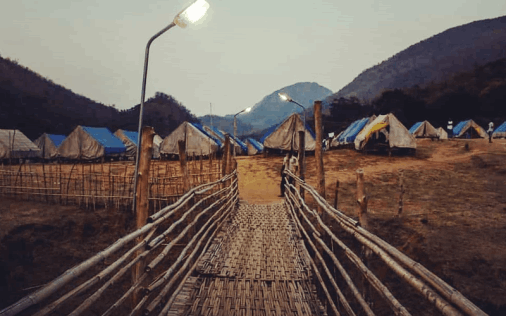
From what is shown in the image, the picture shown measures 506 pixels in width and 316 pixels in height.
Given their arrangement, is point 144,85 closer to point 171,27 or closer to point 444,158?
point 171,27

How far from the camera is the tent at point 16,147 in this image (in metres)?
23.9

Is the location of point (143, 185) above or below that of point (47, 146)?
below

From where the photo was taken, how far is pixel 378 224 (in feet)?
29.3

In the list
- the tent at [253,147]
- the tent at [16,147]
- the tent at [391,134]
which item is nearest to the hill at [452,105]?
the tent at [253,147]

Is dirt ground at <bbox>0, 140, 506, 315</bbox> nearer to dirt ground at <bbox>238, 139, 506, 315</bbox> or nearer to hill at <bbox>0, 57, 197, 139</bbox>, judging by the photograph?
dirt ground at <bbox>238, 139, 506, 315</bbox>

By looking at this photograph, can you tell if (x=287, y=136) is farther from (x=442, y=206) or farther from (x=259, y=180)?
(x=442, y=206)

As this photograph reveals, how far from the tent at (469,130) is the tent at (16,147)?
4920cm

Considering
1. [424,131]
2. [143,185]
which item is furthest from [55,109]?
[143,185]

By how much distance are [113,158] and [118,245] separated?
2972 centimetres

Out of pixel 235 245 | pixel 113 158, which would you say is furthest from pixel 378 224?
pixel 113 158

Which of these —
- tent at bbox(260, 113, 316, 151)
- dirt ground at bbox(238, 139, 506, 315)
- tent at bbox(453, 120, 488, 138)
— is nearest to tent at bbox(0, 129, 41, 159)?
dirt ground at bbox(238, 139, 506, 315)

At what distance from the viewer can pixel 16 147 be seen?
24531 mm

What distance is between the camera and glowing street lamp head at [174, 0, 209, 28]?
5762 mm

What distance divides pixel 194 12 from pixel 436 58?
126 meters
